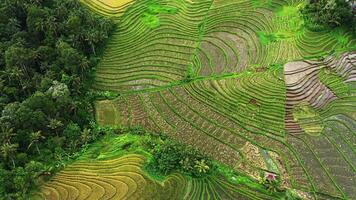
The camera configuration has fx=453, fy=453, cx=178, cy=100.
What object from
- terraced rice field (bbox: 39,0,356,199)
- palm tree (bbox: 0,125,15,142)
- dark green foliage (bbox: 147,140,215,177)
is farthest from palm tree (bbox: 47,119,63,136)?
dark green foliage (bbox: 147,140,215,177)

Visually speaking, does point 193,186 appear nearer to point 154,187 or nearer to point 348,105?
point 154,187

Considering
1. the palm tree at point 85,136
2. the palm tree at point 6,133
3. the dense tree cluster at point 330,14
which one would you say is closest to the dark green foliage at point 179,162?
the palm tree at point 85,136

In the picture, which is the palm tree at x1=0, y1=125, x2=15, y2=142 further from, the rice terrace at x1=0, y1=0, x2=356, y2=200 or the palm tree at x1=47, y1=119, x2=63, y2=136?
the palm tree at x1=47, y1=119, x2=63, y2=136

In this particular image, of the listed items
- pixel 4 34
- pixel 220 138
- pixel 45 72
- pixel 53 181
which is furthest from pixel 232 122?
pixel 4 34

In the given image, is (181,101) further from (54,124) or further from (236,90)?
(54,124)

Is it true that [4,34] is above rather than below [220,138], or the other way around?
above
